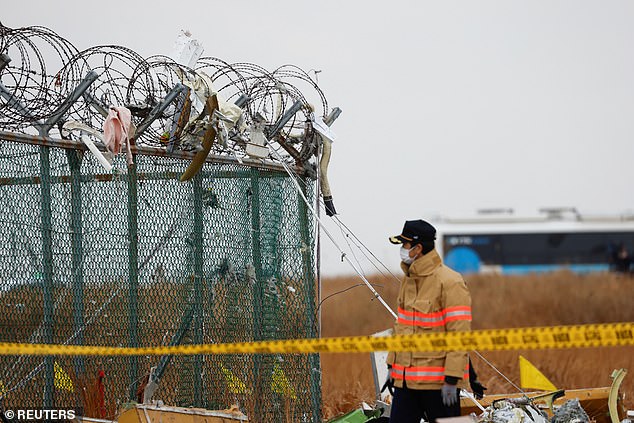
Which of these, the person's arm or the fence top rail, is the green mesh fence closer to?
the fence top rail

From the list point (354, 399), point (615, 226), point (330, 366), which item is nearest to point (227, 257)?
point (354, 399)

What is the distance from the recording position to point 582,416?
6934 millimetres

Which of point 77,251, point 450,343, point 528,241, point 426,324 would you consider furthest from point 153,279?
point 528,241

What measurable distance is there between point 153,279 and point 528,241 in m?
27.5

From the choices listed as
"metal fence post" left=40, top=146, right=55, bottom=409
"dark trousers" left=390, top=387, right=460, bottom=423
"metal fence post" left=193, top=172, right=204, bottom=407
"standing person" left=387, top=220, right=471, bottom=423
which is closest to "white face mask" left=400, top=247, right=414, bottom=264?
"standing person" left=387, top=220, right=471, bottom=423

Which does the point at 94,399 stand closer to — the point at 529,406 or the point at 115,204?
the point at 115,204

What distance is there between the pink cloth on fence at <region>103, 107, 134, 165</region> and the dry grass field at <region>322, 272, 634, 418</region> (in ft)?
11.2

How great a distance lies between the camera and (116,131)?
257 inches

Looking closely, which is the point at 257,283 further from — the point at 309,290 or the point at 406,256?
the point at 406,256

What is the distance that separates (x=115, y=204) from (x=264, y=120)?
62.8 inches

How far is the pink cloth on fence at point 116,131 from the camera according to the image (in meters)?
6.50

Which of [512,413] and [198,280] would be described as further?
[198,280]

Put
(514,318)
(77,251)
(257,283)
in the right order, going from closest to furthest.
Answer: (77,251) < (257,283) < (514,318)

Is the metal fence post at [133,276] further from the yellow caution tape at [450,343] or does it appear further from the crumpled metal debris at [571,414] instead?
the crumpled metal debris at [571,414]
